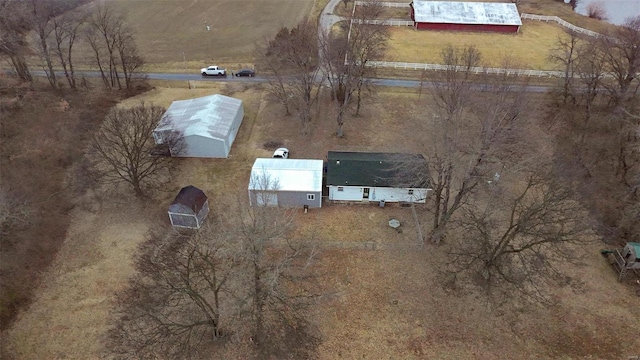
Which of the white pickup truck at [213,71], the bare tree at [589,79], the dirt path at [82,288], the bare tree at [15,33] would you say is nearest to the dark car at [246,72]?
the white pickup truck at [213,71]

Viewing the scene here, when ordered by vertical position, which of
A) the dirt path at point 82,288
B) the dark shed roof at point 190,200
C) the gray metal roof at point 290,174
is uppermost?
the gray metal roof at point 290,174

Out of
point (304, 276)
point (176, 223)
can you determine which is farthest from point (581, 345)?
point (176, 223)

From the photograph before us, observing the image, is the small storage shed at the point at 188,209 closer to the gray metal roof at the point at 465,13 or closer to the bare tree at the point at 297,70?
the bare tree at the point at 297,70

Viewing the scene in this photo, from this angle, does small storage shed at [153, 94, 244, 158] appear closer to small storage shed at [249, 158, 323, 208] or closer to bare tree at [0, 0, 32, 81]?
small storage shed at [249, 158, 323, 208]

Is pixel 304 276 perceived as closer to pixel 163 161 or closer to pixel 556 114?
pixel 163 161

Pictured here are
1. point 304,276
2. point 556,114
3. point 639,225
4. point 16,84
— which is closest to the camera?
point 304,276

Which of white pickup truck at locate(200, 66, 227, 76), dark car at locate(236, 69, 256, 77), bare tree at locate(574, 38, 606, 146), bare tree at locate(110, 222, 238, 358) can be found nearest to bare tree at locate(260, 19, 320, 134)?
dark car at locate(236, 69, 256, 77)
